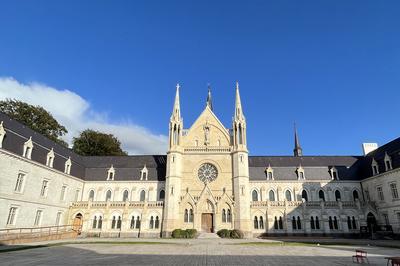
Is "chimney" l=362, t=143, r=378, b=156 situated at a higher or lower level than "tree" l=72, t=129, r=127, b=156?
lower

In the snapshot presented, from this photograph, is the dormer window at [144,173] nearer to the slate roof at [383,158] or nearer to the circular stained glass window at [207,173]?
the circular stained glass window at [207,173]

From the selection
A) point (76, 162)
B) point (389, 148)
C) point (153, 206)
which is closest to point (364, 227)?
point (389, 148)

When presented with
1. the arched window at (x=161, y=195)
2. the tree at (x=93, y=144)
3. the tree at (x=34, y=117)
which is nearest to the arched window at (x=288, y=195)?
the arched window at (x=161, y=195)

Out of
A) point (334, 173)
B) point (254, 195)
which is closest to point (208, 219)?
point (254, 195)

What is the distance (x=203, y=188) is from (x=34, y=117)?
35690mm

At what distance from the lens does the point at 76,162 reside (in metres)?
41.5

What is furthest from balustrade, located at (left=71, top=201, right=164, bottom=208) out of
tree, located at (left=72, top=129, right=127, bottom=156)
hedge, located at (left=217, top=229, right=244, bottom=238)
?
tree, located at (left=72, top=129, right=127, bottom=156)

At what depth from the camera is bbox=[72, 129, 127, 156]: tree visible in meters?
58.2

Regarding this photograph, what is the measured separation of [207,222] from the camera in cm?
3644

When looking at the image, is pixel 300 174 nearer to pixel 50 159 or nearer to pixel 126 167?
pixel 126 167

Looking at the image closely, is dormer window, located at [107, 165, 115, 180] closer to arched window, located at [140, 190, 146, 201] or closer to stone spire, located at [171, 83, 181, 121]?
arched window, located at [140, 190, 146, 201]

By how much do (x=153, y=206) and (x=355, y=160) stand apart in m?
35.3

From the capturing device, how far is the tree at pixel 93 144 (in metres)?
58.2

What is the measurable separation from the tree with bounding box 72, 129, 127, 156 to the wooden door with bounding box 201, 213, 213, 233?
106ft
